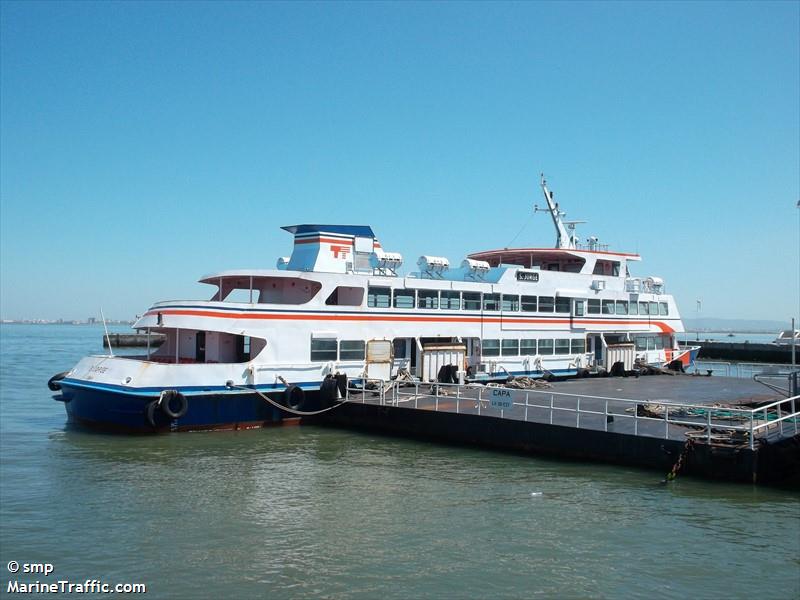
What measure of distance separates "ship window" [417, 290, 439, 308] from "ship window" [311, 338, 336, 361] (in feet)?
15.3

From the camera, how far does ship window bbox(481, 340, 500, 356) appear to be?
30.3 m

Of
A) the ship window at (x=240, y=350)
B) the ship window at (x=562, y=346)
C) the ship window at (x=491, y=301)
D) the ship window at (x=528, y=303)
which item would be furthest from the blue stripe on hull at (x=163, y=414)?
the ship window at (x=562, y=346)

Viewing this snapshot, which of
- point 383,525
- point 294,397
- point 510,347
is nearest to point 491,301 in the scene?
point 510,347

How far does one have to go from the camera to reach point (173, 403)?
2122 centimetres

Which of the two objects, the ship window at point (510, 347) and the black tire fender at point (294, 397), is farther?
the ship window at point (510, 347)

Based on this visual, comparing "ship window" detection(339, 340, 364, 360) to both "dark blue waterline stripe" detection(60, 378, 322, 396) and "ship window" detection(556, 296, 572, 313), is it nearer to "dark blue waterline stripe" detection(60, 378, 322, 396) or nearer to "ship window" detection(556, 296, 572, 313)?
"dark blue waterline stripe" detection(60, 378, 322, 396)

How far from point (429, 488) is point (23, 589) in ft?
27.7

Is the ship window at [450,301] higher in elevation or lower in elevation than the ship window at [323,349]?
higher

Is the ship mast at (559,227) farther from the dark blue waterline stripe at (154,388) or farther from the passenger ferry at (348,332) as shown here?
the dark blue waterline stripe at (154,388)

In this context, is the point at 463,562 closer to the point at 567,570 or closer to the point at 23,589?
the point at 567,570

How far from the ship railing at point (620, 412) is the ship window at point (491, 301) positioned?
508cm

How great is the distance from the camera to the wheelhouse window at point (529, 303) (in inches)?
1258

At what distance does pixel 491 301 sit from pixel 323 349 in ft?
30.0

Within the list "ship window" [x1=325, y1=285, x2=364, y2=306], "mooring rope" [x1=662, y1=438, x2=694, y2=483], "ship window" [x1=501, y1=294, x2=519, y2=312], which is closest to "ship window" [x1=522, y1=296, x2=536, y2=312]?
"ship window" [x1=501, y1=294, x2=519, y2=312]
